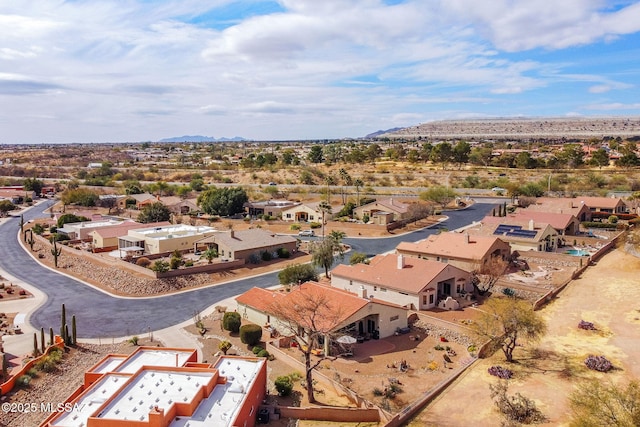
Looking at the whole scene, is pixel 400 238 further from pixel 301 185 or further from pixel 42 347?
pixel 301 185

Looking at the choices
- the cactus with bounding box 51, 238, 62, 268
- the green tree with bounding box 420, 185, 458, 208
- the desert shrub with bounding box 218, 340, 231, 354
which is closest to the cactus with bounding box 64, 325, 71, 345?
the desert shrub with bounding box 218, 340, 231, 354

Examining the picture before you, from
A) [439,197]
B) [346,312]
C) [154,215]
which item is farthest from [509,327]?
[154,215]

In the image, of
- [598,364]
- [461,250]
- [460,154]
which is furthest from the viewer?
[460,154]

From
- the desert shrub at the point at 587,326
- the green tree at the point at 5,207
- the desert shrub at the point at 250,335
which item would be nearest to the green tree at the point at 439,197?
the desert shrub at the point at 587,326

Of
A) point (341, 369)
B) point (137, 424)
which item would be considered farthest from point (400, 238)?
point (137, 424)

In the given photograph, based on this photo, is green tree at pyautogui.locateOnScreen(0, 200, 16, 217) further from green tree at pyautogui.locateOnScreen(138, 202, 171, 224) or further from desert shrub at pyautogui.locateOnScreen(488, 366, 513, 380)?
desert shrub at pyautogui.locateOnScreen(488, 366, 513, 380)

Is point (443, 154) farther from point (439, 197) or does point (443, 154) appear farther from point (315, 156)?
point (439, 197)
